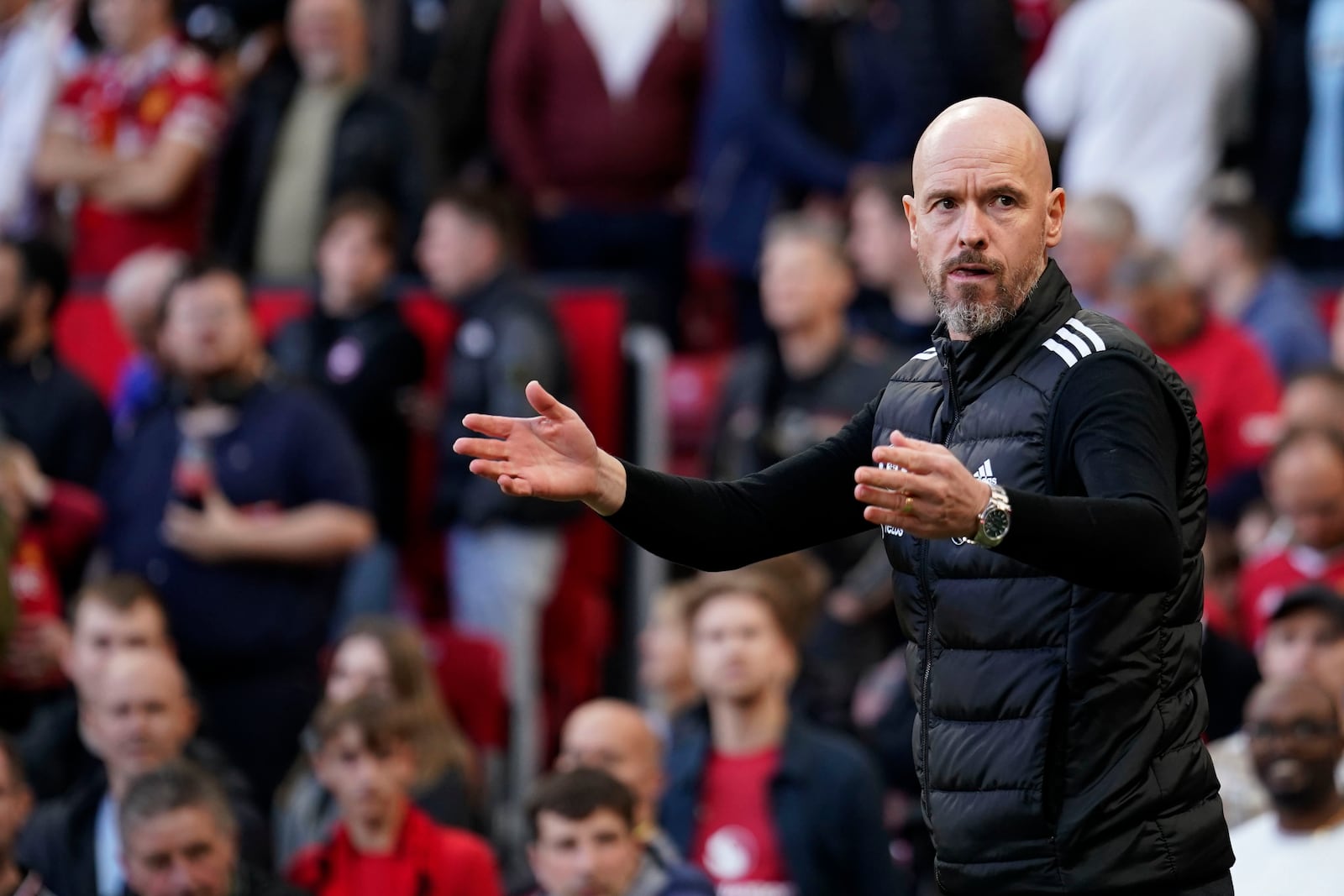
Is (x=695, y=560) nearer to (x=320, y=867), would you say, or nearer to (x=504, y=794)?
(x=320, y=867)

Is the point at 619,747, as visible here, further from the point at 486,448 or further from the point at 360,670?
the point at 486,448

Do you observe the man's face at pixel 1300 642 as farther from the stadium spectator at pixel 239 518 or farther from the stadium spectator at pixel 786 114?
the stadium spectator at pixel 786 114

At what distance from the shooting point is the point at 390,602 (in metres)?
8.34

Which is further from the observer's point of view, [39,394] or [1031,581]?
[39,394]

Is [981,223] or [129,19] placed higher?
[129,19]

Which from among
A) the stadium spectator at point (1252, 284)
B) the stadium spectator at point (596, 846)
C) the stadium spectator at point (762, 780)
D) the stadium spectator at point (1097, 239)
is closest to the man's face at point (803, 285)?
the stadium spectator at point (1097, 239)

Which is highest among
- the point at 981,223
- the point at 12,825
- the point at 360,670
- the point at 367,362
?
the point at 367,362

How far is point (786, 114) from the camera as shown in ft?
31.3

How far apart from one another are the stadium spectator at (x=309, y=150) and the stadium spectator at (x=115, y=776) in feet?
10.9

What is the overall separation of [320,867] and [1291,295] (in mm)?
4512

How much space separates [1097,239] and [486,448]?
519 cm

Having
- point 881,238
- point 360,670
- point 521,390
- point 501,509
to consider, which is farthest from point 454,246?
point 360,670

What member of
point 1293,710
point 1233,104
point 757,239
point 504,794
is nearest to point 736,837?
point 1293,710

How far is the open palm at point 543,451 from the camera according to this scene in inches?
127
